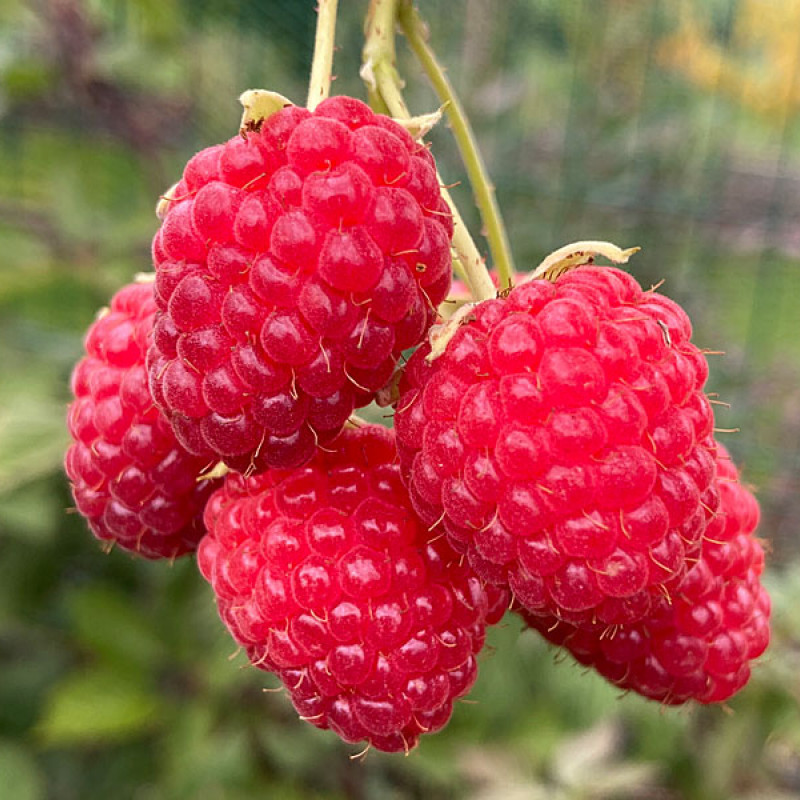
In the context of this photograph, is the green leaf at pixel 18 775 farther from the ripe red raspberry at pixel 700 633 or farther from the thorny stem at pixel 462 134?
the thorny stem at pixel 462 134

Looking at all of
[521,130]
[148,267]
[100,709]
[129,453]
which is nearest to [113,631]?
[100,709]

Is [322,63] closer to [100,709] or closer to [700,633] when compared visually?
[700,633]

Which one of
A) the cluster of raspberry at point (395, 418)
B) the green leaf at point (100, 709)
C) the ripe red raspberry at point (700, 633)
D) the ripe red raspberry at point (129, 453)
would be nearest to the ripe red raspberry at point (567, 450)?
the cluster of raspberry at point (395, 418)

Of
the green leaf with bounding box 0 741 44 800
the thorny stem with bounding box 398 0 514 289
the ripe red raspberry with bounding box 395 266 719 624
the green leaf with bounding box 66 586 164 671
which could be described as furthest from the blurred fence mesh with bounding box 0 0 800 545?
the ripe red raspberry with bounding box 395 266 719 624

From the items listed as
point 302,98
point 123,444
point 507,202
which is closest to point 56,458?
point 123,444

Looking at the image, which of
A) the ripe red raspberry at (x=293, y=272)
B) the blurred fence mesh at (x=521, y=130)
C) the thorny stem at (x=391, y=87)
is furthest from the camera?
the blurred fence mesh at (x=521, y=130)

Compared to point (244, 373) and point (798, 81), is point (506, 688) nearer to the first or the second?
point (244, 373)
